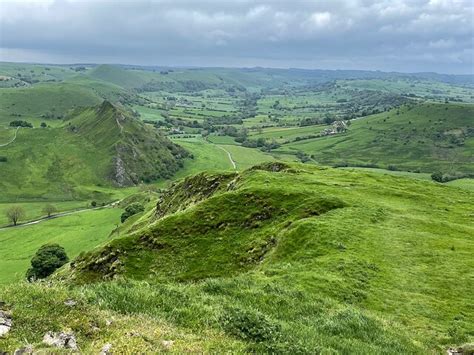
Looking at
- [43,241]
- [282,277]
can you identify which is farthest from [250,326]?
[43,241]

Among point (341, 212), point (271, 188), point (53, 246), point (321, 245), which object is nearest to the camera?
point (321, 245)

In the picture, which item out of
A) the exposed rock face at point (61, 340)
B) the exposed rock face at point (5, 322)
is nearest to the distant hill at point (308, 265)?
the exposed rock face at point (61, 340)

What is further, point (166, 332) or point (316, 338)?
point (316, 338)

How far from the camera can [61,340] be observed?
50.9 feet

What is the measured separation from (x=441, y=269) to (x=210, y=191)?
45.4m

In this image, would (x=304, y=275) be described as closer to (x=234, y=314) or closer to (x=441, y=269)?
(x=441, y=269)

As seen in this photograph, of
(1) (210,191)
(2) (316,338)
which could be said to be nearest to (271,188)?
(1) (210,191)

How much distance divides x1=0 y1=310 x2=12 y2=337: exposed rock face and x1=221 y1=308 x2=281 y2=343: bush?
8.39 m

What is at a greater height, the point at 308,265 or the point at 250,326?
the point at 250,326

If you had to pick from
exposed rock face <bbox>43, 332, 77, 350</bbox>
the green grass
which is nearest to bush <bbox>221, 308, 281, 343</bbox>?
exposed rock face <bbox>43, 332, 77, 350</bbox>

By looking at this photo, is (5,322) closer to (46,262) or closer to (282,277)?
(282,277)

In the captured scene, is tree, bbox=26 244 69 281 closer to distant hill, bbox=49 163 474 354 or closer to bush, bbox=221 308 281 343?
distant hill, bbox=49 163 474 354

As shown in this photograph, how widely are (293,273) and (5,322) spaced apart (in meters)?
23.0

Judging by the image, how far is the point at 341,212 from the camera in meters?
50.4
